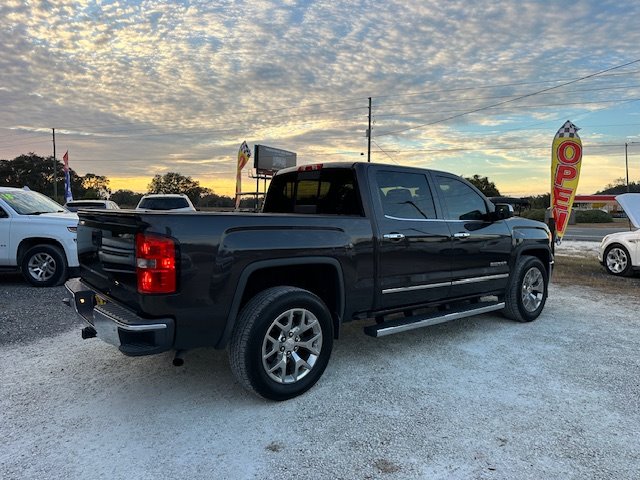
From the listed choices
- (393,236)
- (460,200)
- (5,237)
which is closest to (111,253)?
(393,236)

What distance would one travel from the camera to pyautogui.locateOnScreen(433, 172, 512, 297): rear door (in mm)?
4875

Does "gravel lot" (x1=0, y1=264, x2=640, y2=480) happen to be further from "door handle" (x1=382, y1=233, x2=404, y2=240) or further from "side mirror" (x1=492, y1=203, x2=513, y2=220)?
"side mirror" (x1=492, y1=203, x2=513, y2=220)

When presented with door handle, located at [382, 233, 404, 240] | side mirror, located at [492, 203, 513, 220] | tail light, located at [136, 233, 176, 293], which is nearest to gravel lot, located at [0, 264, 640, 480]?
tail light, located at [136, 233, 176, 293]

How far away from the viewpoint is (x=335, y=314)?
3.92 meters

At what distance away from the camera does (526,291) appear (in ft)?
19.2

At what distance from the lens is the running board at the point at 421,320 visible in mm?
4059

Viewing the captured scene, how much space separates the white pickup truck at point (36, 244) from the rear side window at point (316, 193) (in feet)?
14.0

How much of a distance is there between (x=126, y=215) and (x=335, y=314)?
1868mm

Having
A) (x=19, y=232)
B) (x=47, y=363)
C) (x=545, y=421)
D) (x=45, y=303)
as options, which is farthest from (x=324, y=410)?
(x=19, y=232)

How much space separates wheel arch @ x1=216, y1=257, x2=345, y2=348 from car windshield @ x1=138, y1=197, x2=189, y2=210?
10349 millimetres

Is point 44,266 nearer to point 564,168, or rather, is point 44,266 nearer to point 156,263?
point 156,263

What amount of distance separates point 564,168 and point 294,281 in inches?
447

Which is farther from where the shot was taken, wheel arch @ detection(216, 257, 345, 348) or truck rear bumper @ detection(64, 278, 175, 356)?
wheel arch @ detection(216, 257, 345, 348)

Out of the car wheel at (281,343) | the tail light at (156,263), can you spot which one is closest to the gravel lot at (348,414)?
the car wheel at (281,343)
